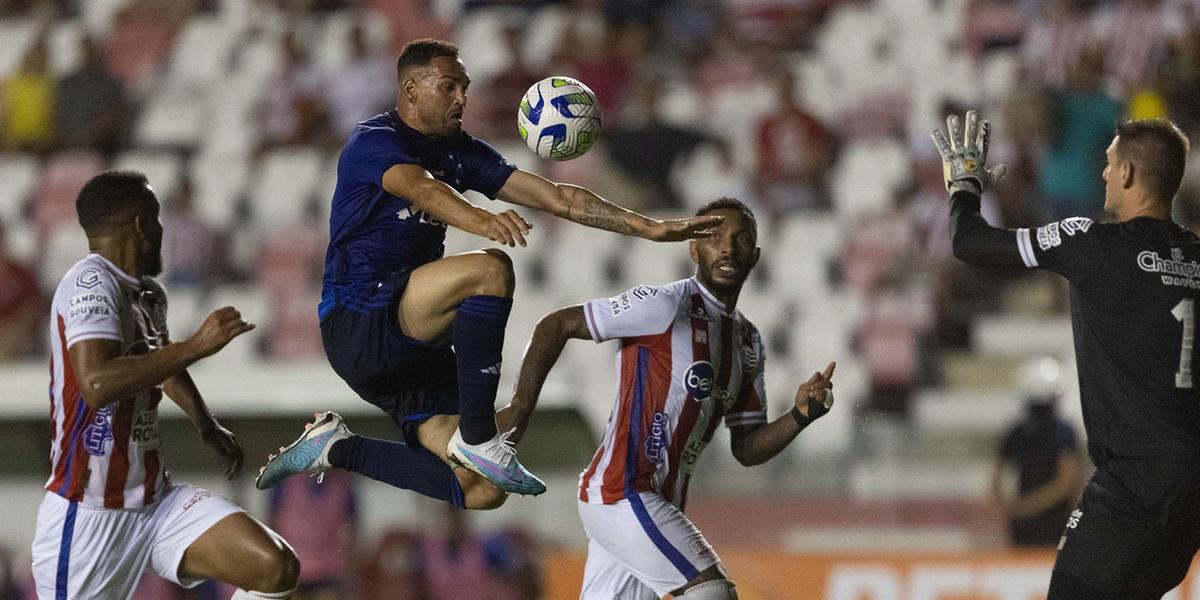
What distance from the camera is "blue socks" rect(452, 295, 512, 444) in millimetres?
5168

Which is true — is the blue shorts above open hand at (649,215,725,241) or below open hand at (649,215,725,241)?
below

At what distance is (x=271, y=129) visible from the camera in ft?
42.2

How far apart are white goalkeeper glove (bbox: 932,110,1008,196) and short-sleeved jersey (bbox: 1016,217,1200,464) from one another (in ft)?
1.74

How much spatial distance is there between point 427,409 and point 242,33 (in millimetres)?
9044

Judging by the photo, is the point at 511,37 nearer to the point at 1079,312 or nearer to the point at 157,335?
the point at 157,335

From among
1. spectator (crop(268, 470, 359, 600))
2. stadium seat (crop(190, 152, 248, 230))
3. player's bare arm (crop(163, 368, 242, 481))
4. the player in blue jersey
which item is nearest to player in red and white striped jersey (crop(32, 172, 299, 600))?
player's bare arm (crop(163, 368, 242, 481))

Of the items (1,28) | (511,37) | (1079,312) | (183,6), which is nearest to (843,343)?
(511,37)

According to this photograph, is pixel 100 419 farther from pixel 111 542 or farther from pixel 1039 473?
pixel 1039 473

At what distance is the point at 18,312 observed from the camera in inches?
445

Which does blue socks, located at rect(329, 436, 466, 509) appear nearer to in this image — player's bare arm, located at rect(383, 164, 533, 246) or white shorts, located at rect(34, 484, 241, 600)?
white shorts, located at rect(34, 484, 241, 600)

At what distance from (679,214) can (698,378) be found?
5.51m

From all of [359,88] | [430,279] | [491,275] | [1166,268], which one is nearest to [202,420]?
[430,279]

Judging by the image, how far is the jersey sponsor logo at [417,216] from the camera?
213 inches

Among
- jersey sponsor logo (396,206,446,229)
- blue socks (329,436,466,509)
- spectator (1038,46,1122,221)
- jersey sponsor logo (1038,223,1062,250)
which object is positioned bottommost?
blue socks (329,436,466,509)
